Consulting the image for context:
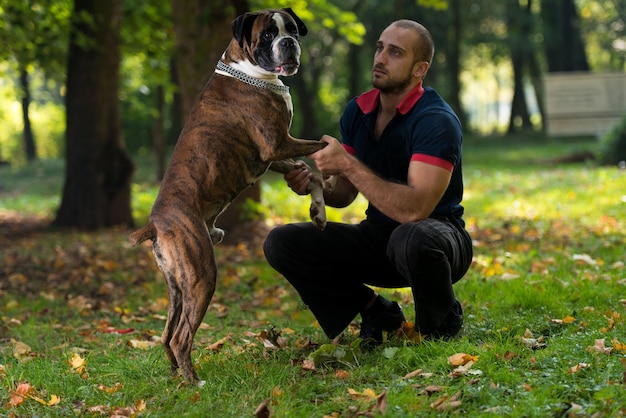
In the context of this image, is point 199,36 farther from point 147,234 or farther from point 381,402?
point 381,402

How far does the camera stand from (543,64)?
41938mm

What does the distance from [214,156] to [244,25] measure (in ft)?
2.14

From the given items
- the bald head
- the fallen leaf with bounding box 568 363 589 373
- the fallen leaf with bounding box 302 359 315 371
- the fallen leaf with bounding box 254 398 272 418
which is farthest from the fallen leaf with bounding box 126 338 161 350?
the fallen leaf with bounding box 568 363 589 373

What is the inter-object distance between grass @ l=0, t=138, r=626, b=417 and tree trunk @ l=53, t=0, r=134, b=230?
2.04m

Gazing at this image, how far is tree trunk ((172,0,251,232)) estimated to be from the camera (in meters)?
8.61

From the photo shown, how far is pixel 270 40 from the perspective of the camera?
3.70 meters

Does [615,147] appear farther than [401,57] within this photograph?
Yes

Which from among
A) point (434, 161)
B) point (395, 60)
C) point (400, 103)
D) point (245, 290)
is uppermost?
point (395, 60)

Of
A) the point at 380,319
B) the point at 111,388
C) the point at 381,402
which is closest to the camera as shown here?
the point at 381,402

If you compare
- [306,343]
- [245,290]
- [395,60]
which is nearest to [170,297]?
[306,343]

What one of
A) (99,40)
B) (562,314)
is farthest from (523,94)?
(562,314)

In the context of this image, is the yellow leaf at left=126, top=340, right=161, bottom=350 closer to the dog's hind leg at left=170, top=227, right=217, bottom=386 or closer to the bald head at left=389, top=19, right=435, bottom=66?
the dog's hind leg at left=170, top=227, right=217, bottom=386

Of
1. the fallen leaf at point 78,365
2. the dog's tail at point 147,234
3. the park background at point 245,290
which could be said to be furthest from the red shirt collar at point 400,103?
the fallen leaf at point 78,365

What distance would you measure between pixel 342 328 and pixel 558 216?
20.5 feet
